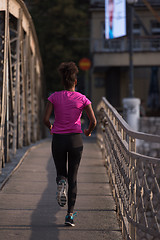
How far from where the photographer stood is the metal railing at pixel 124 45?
105ft

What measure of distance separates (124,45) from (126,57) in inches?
78.9

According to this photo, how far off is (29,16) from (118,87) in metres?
22.1

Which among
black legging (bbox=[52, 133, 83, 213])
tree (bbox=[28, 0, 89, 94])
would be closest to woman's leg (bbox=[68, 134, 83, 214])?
black legging (bbox=[52, 133, 83, 213])

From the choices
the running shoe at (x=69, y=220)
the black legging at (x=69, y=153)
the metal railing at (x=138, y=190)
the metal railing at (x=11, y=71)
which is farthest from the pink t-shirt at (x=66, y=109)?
the metal railing at (x=11, y=71)

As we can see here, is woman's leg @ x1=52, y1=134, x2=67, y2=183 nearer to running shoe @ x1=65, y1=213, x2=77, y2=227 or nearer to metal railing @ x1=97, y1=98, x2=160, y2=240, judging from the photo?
running shoe @ x1=65, y1=213, x2=77, y2=227

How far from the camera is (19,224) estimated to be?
586 centimetres

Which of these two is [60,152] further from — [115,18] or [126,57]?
[115,18]

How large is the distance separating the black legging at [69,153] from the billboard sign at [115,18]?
971 inches

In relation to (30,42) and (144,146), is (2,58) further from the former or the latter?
(144,146)

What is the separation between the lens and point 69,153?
5691 millimetres

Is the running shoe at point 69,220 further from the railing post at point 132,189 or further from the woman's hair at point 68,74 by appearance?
the woman's hair at point 68,74

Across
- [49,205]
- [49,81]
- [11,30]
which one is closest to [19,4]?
[11,30]

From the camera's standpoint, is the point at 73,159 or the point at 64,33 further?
the point at 64,33

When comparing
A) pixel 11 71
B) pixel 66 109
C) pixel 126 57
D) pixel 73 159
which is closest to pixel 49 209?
pixel 73 159
